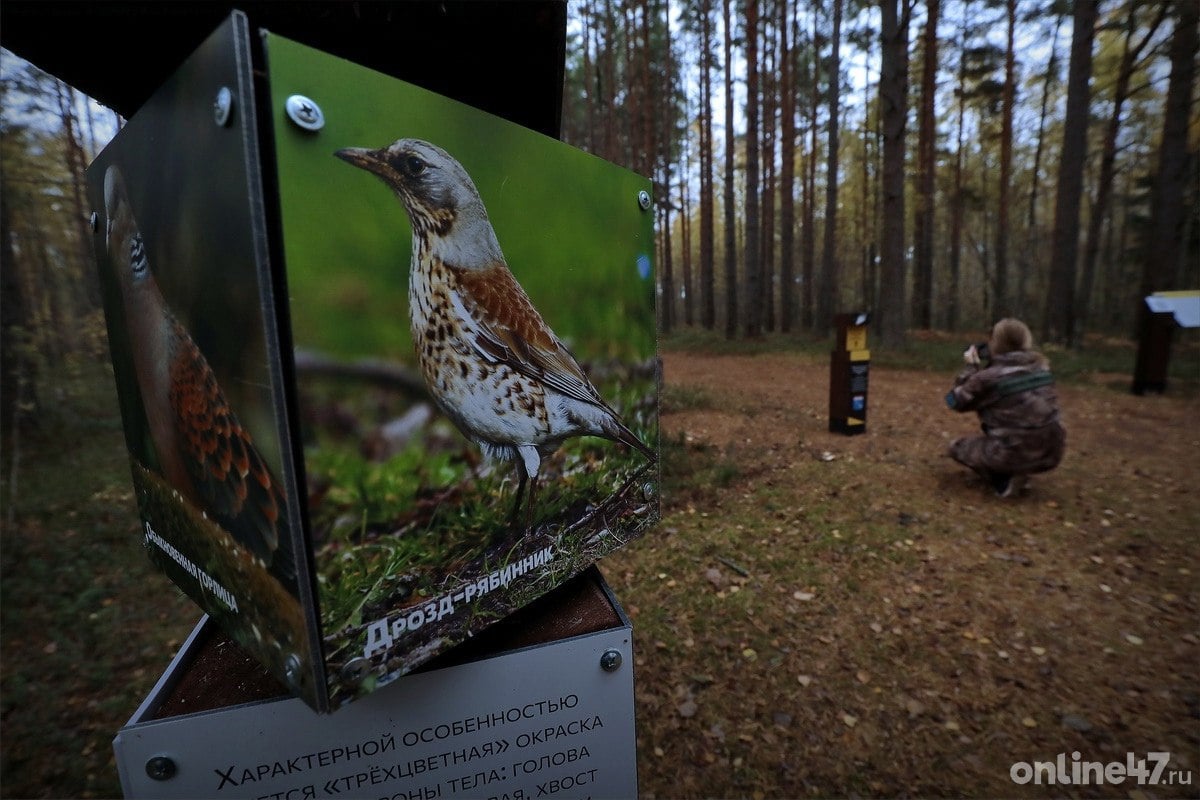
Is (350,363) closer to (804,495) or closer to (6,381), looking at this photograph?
(804,495)

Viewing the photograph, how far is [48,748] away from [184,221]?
130 inches

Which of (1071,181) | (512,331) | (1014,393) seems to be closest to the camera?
(512,331)

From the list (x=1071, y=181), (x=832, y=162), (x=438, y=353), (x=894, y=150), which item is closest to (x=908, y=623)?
(x=438, y=353)

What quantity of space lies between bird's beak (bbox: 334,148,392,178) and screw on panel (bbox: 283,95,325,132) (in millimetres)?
46

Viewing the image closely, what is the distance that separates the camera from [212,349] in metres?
0.90

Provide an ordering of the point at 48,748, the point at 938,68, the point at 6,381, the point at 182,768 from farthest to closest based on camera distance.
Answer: the point at 938,68, the point at 6,381, the point at 48,748, the point at 182,768

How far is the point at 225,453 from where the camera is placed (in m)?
0.92

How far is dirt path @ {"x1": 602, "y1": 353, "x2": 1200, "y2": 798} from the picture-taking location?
2387mm

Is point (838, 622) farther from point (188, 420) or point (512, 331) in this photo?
point (188, 420)

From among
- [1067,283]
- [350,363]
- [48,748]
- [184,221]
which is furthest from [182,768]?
[1067,283]

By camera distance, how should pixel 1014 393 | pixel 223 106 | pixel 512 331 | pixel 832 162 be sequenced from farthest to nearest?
pixel 832 162, pixel 1014 393, pixel 512 331, pixel 223 106

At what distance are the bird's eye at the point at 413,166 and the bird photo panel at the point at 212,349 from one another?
0.81ft

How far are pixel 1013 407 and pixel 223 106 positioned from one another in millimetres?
5688

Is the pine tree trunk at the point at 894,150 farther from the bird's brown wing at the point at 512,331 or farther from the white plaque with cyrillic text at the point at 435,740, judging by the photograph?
the white plaque with cyrillic text at the point at 435,740
